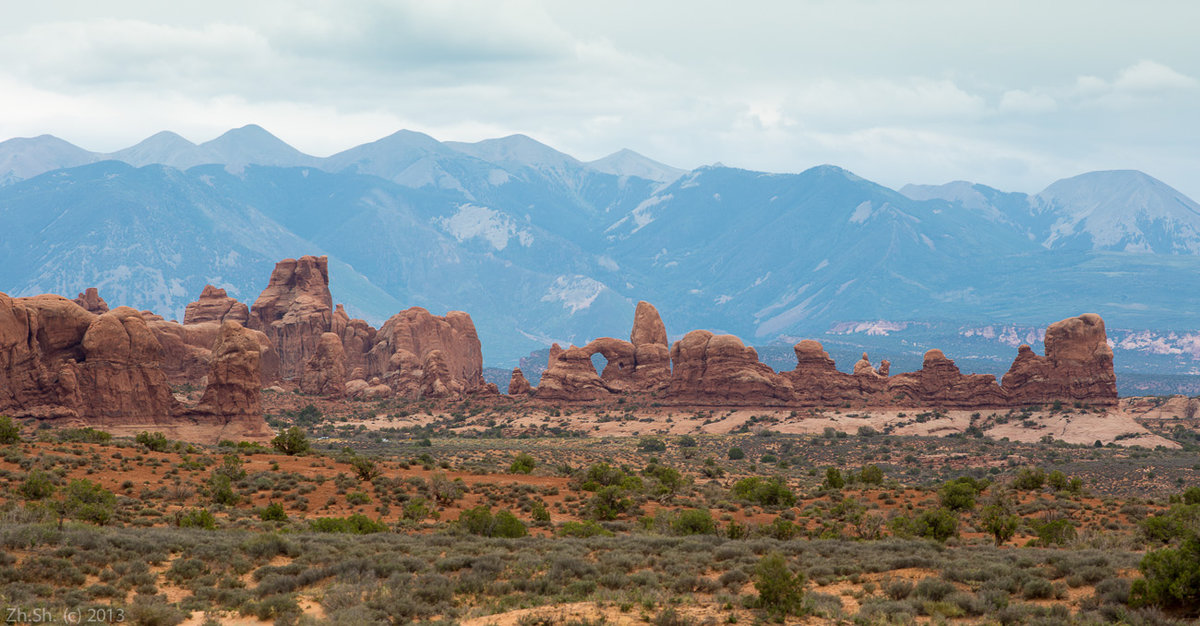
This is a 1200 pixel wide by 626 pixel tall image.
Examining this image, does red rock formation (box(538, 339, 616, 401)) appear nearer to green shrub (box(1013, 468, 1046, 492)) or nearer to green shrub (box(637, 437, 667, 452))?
green shrub (box(637, 437, 667, 452))

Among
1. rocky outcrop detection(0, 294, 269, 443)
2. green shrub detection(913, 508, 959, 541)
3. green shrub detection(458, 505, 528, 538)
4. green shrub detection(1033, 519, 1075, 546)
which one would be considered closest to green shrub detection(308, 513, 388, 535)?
green shrub detection(458, 505, 528, 538)

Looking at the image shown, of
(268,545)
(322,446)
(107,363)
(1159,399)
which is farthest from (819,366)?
(268,545)

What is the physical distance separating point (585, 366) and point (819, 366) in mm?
21694

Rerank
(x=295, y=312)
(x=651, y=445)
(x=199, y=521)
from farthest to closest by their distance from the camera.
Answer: (x=295, y=312) < (x=651, y=445) < (x=199, y=521)

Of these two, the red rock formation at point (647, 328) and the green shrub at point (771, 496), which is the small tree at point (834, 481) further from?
the red rock formation at point (647, 328)

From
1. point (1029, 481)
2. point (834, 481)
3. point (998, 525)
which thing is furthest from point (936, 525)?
point (1029, 481)

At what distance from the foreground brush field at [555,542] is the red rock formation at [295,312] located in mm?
57511

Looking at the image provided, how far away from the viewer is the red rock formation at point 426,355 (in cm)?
11231

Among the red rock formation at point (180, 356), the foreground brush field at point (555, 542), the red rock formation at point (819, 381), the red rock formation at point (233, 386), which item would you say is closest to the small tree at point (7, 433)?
the foreground brush field at point (555, 542)

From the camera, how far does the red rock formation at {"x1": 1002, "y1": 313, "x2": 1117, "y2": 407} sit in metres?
91.6

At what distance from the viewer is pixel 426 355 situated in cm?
11825

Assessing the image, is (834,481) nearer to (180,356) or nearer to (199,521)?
(199,521)

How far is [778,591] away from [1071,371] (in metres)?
78.5

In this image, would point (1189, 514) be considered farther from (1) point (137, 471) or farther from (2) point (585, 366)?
(2) point (585, 366)
